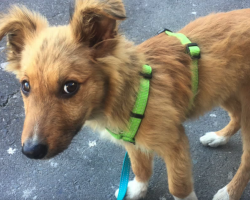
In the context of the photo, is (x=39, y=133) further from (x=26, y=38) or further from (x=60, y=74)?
(x=26, y=38)

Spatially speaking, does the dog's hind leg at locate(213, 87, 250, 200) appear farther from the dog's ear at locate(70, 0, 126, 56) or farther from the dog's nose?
the dog's nose

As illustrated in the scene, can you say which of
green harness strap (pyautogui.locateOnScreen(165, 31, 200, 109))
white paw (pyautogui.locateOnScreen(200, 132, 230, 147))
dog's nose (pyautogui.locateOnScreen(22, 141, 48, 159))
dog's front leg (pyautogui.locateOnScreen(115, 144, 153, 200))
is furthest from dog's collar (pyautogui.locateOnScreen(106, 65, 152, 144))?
white paw (pyautogui.locateOnScreen(200, 132, 230, 147))

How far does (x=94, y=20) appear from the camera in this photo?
65.5 inches

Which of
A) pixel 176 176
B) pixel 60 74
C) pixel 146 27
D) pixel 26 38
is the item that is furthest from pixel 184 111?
pixel 146 27

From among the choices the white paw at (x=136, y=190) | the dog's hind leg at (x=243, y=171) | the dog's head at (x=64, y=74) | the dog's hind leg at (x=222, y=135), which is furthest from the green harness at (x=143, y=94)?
the dog's hind leg at (x=222, y=135)

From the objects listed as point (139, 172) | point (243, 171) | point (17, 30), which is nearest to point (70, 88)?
point (17, 30)

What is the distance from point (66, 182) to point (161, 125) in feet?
4.93

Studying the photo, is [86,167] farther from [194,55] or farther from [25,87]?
[194,55]

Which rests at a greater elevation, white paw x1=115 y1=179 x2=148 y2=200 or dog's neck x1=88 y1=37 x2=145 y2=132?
dog's neck x1=88 y1=37 x2=145 y2=132

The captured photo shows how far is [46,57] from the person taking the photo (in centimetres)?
160

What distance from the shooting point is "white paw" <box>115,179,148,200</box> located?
8.67 ft

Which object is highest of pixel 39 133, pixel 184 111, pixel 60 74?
pixel 60 74

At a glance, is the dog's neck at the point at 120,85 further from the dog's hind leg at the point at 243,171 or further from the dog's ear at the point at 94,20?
the dog's hind leg at the point at 243,171

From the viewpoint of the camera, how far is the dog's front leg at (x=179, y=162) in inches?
79.4
